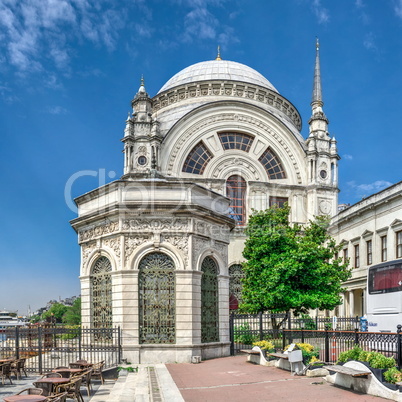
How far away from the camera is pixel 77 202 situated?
2130 cm

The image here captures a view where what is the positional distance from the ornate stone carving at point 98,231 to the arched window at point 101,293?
37.3 inches

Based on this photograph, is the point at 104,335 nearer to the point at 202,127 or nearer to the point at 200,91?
the point at 202,127

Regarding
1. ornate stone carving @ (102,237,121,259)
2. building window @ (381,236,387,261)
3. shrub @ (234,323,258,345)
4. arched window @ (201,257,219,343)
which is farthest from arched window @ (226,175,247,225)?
ornate stone carving @ (102,237,121,259)

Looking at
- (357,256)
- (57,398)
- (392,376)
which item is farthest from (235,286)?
(57,398)

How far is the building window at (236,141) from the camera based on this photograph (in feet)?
139

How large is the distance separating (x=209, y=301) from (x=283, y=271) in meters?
7.08

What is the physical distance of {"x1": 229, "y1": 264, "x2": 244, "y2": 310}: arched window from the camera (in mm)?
38000

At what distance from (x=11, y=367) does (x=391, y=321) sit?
1313 cm

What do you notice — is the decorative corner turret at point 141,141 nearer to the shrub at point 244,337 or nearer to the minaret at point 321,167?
the minaret at point 321,167

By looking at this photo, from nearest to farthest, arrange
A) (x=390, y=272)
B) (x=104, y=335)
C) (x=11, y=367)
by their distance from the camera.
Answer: (x=11, y=367)
(x=104, y=335)
(x=390, y=272)

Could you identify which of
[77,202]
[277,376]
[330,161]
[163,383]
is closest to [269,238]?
[77,202]

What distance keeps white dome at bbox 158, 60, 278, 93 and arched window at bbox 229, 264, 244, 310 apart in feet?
61.2

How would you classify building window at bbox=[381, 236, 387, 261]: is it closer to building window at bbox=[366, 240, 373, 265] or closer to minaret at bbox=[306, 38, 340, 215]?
building window at bbox=[366, 240, 373, 265]

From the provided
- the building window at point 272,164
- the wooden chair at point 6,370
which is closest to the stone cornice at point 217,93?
the building window at point 272,164
